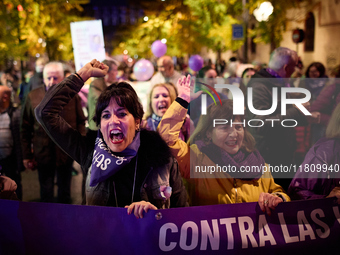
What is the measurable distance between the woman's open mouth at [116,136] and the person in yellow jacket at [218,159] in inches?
17.9

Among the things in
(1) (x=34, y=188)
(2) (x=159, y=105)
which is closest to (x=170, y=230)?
(2) (x=159, y=105)

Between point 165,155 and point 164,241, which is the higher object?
point 165,155

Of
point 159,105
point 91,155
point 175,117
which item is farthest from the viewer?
point 159,105

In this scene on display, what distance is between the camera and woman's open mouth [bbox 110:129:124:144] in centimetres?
275

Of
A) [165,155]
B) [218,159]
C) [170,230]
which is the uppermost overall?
[165,155]

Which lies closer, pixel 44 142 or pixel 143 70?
pixel 44 142

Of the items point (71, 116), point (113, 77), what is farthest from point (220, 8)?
point (71, 116)

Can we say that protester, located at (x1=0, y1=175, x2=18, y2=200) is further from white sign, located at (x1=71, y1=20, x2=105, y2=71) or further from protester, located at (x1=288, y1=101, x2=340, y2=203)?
white sign, located at (x1=71, y1=20, x2=105, y2=71)

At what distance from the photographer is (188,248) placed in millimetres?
2635

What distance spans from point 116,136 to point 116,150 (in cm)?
10

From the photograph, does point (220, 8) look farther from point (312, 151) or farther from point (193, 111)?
point (312, 151)

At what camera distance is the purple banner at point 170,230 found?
2617 mm

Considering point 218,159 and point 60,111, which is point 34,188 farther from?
point 218,159

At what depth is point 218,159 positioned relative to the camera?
3.15 meters
